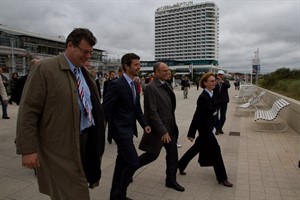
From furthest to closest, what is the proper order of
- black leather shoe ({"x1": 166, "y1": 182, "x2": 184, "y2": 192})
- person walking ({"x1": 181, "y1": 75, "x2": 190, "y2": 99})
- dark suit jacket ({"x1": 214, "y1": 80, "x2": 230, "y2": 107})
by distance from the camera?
1. person walking ({"x1": 181, "y1": 75, "x2": 190, "y2": 99})
2. dark suit jacket ({"x1": 214, "y1": 80, "x2": 230, "y2": 107})
3. black leather shoe ({"x1": 166, "y1": 182, "x2": 184, "y2": 192})

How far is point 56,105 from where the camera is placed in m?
2.16

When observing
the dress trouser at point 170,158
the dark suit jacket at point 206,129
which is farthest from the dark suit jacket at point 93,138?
the dark suit jacket at point 206,129

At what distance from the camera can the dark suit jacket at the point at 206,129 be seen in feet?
14.0

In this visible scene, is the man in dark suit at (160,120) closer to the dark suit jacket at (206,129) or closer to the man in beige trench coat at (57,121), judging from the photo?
the dark suit jacket at (206,129)

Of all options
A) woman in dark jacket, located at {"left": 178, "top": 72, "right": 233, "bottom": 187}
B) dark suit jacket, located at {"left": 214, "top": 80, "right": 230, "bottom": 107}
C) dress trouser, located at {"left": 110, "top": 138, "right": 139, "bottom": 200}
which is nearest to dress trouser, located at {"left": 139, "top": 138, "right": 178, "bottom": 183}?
woman in dark jacket, located at {"left": 178, "top": 72, "right": 233, "bottom": 187}

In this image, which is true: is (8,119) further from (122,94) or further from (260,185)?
(260,185)

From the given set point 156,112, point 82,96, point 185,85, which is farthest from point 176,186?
point 185,85

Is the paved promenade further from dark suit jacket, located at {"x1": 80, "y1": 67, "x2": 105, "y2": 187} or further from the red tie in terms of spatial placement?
the red tie

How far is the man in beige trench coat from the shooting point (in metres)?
2.08

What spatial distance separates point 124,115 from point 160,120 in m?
0.63

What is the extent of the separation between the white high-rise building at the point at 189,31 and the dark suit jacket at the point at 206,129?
141096 mm

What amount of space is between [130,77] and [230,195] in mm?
2106

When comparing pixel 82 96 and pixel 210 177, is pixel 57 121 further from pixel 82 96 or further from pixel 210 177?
pixel 210 177

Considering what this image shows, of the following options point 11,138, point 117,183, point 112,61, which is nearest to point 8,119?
point 11,138
